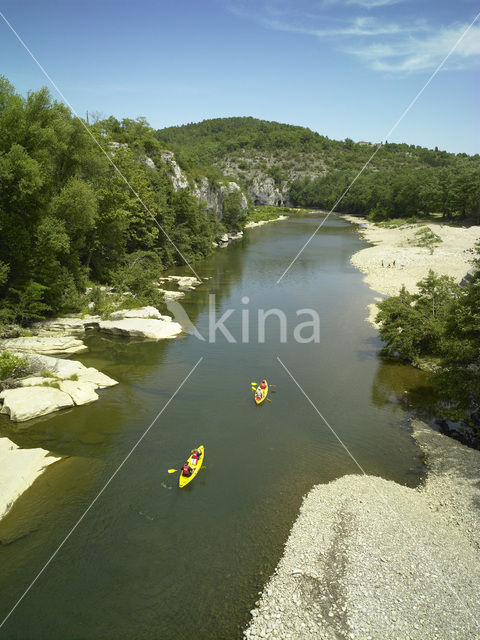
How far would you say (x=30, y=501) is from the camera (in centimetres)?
1485

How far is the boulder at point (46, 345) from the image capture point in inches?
1036

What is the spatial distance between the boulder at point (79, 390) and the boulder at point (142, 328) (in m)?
9.36

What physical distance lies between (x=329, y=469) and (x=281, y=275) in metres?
40.2

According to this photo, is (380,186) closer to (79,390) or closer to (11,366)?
(79,390)

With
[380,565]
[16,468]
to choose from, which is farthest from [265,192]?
[380,565]

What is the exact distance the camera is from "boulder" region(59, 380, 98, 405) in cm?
2191

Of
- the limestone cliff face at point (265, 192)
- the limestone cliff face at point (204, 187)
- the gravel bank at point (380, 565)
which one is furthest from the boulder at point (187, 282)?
the limestone cliff face at point (265, 192)

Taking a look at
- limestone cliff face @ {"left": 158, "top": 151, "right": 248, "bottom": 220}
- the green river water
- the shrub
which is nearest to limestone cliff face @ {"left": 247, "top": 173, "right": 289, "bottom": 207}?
limestone cliff face @ {"left": 158, "top": 151, "right": 248, "bottom": 220}

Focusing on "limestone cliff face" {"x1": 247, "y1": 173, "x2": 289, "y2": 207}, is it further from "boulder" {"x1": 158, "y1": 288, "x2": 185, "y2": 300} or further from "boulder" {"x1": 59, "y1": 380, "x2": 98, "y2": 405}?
"boulder" {"x1": 59, "y1": 380, "x2": 98, "y2": 405}

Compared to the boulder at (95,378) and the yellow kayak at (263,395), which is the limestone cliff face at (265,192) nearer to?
the boulder at (95,378)

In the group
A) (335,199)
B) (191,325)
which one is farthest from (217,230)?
(335,199)

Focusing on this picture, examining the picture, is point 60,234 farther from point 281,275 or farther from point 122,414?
point 281,275

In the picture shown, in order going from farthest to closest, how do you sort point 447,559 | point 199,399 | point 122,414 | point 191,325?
point 191,325 < point 199,399 < point 122,414 < point 447,559

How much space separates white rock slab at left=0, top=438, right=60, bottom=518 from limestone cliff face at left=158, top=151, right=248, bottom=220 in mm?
53426
